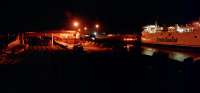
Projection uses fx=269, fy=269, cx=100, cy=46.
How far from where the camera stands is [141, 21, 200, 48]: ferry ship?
1544 inches

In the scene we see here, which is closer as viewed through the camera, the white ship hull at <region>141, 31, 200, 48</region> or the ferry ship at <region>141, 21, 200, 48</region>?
the white ship hull at <region>141, 31, 200, 48</region>

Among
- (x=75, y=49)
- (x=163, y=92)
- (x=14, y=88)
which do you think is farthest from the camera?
(x=75, y=49)

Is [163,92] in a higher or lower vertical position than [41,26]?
lower

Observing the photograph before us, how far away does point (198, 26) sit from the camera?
130 ft

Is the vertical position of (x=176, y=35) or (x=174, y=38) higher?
(x=176, y=35)

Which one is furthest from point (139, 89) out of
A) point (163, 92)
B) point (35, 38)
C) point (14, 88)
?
point (35, 38)

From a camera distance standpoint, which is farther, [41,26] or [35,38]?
[35,38]

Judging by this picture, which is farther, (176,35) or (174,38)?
(174,38)

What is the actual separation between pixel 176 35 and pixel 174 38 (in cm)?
73

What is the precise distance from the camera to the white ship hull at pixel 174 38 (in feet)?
128

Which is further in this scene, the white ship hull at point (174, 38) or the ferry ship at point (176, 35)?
the ferry ship at point (176, 35)

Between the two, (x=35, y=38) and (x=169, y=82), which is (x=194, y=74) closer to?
(x=169, y=82)

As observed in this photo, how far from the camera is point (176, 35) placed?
4350 centimetres

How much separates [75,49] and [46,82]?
20.6 metres
